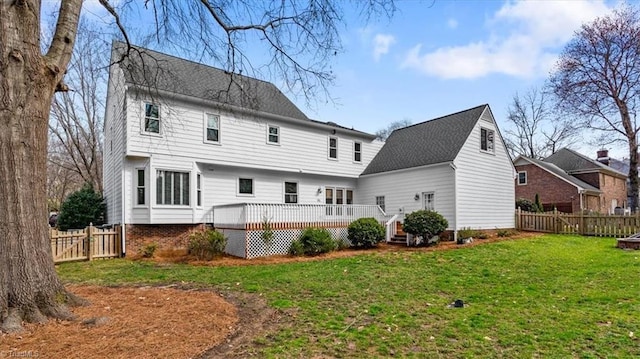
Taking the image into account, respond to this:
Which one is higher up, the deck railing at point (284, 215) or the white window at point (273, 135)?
the white window at point (273, 135)

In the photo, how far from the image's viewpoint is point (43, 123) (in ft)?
17.2

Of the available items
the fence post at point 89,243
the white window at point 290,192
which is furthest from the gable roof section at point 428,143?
the fence post at point 89,243

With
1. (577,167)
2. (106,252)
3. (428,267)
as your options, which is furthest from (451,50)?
(577,167)

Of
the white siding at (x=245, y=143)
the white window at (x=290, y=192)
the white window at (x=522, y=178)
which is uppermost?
the white siding at (x=245, y=143)

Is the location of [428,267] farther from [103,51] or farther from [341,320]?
[103,51]

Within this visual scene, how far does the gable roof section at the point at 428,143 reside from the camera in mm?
17094

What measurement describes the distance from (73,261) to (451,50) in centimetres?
1585

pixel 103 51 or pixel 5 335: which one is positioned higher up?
pixel 103 51

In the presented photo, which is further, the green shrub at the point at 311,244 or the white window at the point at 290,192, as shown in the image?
the white window at the point at 290,192

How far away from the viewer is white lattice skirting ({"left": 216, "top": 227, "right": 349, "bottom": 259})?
Result: 13070 millimetres

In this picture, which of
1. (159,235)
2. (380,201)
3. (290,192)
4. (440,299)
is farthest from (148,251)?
(380,201)

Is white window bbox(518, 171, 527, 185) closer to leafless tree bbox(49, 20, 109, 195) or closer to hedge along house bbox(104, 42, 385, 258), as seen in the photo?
hedge along house bbox(104, 42, 385, 258)

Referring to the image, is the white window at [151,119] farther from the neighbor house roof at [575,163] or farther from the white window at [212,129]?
the neighbor house roof at [575,163]

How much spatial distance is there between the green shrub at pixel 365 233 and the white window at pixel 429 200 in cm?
327
